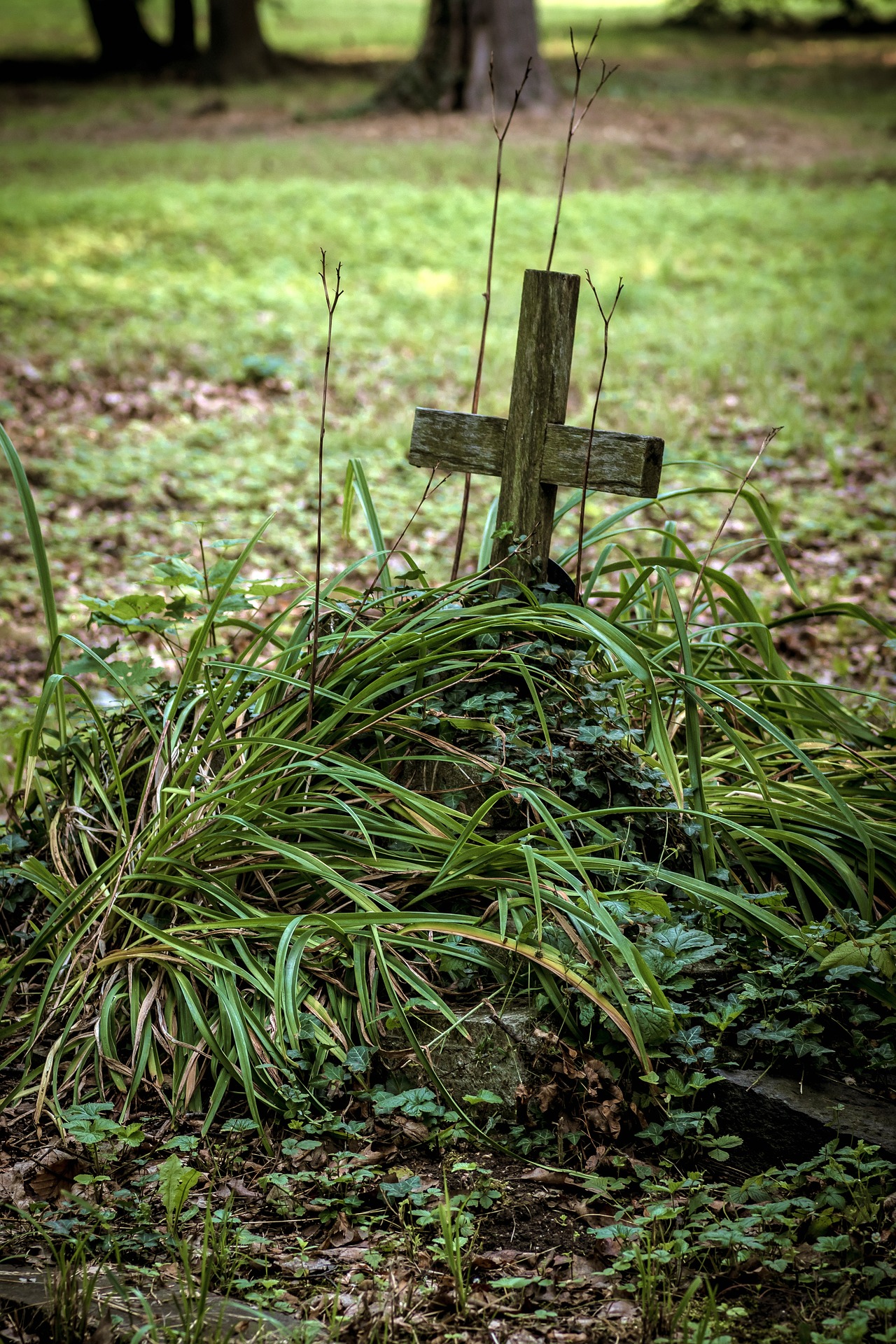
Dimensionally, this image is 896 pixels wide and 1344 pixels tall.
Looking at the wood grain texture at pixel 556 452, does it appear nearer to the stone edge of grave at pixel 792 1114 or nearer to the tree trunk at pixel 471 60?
the stone edge of grave at pixel 792 1114

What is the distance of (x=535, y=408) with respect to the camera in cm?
281

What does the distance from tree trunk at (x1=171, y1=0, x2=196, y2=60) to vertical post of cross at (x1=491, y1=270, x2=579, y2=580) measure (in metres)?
23.2

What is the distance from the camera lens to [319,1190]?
2.04 meters

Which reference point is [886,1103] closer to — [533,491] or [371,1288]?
[371,1288]

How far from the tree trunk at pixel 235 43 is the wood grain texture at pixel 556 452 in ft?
67.2

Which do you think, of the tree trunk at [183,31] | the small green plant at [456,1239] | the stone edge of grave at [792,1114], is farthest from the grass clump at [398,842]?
the tree trunk at [183,31]

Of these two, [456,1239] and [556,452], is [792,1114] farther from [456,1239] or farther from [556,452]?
[556,452]

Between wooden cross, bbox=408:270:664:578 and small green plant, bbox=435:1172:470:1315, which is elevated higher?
wooden cross, bbox=408:270:664:578

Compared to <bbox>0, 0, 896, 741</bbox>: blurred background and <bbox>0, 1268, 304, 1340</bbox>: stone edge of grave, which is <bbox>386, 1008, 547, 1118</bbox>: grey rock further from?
<bbox>0, 0, 896, 741</bbox>: blurred background

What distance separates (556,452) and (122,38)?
23.8m

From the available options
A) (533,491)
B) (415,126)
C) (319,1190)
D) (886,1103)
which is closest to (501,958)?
(319,1190)

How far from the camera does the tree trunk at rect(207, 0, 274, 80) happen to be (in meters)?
20.2

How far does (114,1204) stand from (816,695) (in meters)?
2.32

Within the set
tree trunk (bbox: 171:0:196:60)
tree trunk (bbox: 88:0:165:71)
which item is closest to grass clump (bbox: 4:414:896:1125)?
tree trunk (bbox: 88:0:165:71)
